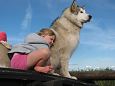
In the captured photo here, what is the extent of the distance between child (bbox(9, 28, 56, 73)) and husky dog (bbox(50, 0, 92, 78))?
2.52 meters

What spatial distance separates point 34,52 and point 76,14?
546cm

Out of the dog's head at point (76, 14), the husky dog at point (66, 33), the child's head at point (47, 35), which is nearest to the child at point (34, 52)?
the child's head at point (47, 35)

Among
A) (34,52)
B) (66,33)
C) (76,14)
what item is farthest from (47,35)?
(76,14)

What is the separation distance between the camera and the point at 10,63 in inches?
160

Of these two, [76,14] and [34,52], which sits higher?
[76,14]

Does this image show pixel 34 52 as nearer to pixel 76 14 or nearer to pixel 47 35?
pixel 47 35

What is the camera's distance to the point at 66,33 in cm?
841

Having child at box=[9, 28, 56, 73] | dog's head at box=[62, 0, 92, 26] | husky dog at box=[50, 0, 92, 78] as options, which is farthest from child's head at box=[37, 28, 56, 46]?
→ dog's head at box=[62, 0, 92, 26]

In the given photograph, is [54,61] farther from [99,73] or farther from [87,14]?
[87,14]

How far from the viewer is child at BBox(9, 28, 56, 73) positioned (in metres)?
3.92

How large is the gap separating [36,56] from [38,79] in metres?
1.13

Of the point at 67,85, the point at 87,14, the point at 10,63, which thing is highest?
the point at 87,14

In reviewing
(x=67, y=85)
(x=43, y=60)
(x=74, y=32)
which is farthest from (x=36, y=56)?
(x=74, y=32)

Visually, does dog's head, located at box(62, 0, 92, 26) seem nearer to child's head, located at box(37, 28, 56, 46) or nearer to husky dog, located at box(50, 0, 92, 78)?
husky dog, located at box(50, 0, 92, 78)
